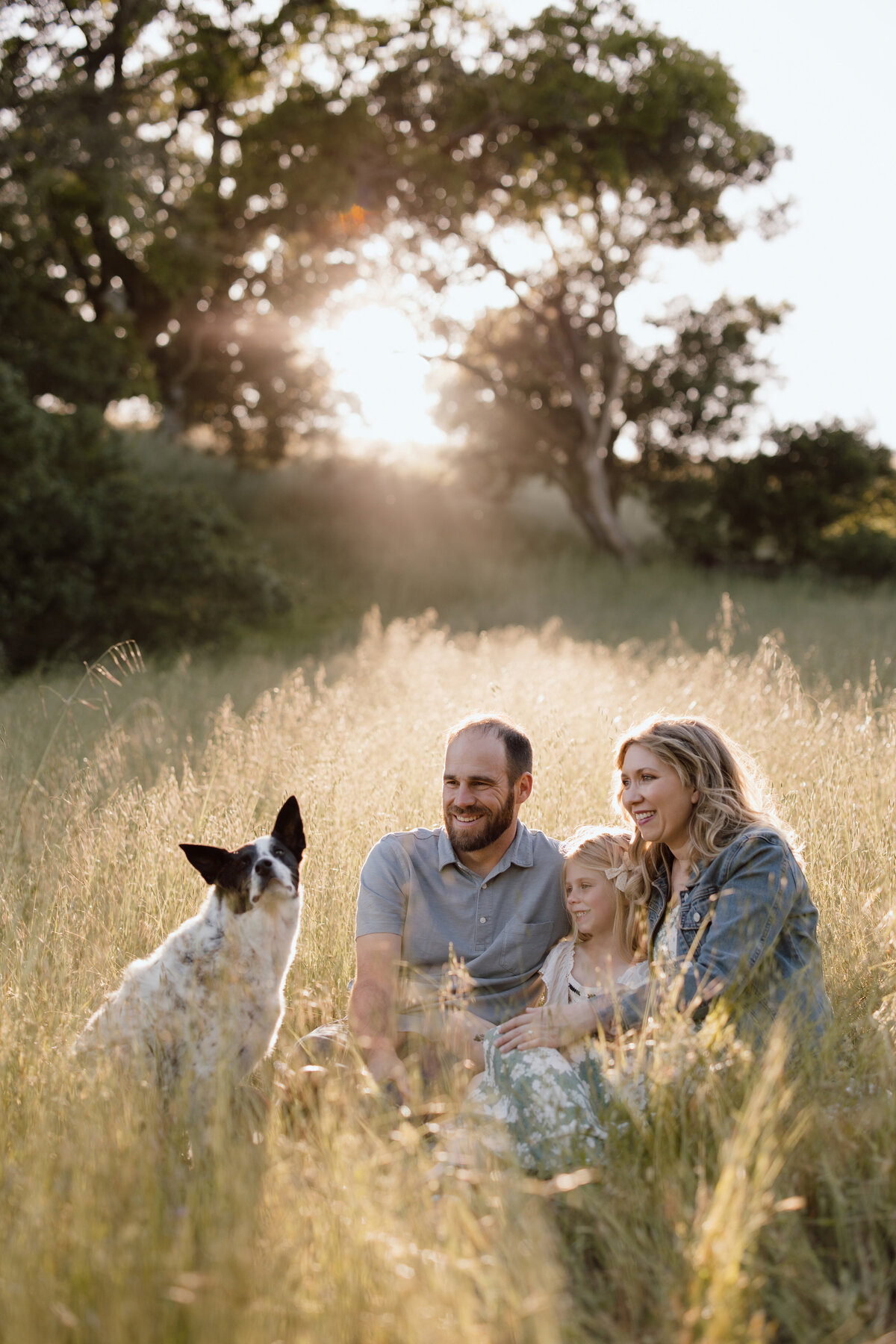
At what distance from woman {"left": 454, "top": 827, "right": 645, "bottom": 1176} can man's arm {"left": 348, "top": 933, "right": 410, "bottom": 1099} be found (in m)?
0.31

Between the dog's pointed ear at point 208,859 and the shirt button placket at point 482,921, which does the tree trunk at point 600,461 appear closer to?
the shirt button placket at point 482,921

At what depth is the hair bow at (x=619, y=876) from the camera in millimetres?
3480

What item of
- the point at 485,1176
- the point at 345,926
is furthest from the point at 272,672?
the point at 485,1176

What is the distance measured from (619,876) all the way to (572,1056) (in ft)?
2.27

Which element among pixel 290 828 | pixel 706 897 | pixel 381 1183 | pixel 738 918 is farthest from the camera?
pixel 290 828

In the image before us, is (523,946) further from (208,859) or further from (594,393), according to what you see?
(594,393)

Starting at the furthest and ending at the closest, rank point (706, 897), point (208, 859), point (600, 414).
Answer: point (600, 414), point (706, 897), point (208, 859)

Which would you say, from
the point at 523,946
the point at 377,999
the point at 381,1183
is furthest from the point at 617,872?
the point at 381,1183

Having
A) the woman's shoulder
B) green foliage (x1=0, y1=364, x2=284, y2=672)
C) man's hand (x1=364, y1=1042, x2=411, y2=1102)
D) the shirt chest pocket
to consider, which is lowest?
man's hand (x1=364, y1=1042, x2=411, y2=1102)

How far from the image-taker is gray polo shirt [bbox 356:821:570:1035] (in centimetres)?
357

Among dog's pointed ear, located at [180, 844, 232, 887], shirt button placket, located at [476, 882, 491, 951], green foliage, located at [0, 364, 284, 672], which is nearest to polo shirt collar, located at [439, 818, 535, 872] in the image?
shirt button placket, located at [476, 882, 491, 951]

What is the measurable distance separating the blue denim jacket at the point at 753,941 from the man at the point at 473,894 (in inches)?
25.4

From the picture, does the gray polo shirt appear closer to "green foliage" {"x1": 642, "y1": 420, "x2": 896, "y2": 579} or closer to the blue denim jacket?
the blue denim jacket

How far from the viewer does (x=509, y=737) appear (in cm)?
366
